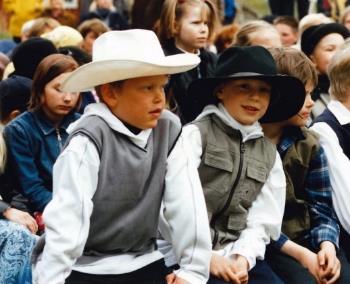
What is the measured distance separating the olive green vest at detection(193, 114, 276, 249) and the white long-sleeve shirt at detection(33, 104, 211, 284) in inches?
12.8

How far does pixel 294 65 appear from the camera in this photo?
4.10 m

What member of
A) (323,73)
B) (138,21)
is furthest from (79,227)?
(138,21)

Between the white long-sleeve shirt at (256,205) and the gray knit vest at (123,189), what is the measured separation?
0.37m

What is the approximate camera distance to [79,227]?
301 cm

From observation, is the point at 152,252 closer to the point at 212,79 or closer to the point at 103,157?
the point at 103,157

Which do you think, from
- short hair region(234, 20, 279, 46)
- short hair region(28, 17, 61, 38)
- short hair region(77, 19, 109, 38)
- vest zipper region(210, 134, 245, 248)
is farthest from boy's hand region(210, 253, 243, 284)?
short hair region(77, 19, 109, 38)

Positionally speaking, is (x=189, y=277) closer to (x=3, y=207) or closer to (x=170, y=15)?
(x=3, y=207)

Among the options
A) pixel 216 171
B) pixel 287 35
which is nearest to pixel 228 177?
pixel 216 171

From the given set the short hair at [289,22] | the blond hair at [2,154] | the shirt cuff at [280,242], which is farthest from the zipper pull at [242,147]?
the short hair at [289,22]

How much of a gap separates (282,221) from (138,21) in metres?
3.47

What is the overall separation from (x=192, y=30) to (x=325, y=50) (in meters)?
0.98

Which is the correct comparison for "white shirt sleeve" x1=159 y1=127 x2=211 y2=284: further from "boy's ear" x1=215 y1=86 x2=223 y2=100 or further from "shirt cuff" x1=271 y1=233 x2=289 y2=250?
"shirt cuff" x1=271 y1=233 x2=289 y2=250

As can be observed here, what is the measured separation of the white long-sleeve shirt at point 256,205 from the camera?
143 inches

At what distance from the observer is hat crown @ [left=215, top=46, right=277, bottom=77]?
3.73 meters
